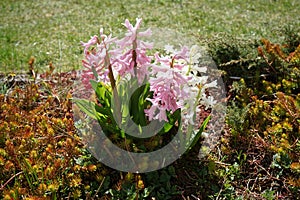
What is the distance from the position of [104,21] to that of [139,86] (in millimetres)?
3134

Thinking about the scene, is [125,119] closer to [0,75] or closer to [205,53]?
[205,53]

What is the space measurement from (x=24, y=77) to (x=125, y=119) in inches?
63.5

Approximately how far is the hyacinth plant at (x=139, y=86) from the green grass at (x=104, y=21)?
1658 mm

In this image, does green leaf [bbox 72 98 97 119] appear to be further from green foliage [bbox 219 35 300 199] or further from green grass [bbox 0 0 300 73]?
green grass [bbox 0 0 300 73]

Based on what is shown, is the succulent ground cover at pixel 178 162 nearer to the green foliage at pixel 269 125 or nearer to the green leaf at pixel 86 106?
the green foliage at pixel 269 125

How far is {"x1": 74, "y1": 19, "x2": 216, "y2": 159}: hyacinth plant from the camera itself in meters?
2.01

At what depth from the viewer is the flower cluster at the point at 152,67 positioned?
2.00 metres

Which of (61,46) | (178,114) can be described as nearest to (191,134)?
(178,114)

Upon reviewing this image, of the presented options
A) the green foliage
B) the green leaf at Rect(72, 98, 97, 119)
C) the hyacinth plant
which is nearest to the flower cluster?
the hyacinth plant

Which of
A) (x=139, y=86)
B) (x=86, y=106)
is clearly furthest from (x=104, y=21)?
(x=139, y=86)

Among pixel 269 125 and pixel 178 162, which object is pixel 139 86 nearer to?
pixel 178 162

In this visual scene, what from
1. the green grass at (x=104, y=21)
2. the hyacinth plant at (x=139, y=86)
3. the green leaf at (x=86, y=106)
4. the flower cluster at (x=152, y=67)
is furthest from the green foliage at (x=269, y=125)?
the green grass at (x=104, y=21)

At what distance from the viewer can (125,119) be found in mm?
2246

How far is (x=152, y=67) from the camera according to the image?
6.66ft
